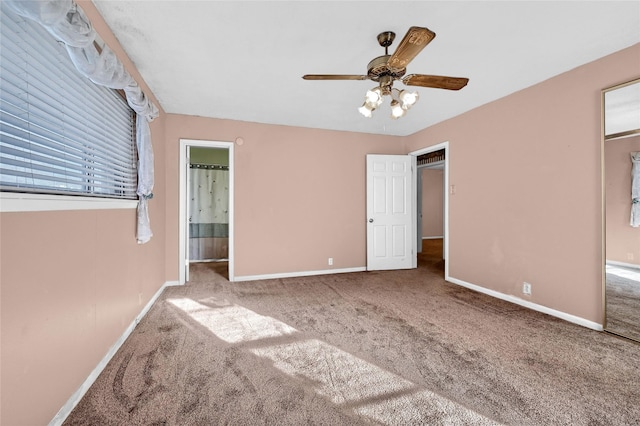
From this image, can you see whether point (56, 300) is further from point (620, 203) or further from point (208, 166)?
point (208, 166)

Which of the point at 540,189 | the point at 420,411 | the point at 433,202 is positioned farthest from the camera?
the point at 433,202

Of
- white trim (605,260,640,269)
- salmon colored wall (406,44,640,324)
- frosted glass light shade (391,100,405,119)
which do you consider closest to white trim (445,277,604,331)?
salmon colored wall (406,44,640,324)

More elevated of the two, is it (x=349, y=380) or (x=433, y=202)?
(x=433, y=202)

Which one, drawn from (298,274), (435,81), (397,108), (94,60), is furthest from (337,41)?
(298,274)

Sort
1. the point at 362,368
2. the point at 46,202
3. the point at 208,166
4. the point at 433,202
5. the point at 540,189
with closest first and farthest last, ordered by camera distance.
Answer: the point at 46,202, the point at 362,368, the point at 540,189, the point at 208,166, the point at 433,202

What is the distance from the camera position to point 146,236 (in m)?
2.61

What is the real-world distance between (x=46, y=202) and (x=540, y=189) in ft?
12.9

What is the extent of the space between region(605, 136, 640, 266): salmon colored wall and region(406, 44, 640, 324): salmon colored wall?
76 millimetres

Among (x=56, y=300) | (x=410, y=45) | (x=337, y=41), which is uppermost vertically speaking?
(x=337, y=41)

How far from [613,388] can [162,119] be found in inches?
194

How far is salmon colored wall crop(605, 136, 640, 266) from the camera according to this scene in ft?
7.63

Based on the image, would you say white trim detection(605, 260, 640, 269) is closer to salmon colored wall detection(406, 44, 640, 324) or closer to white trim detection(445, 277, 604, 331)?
salmon colored wall detection(406, 44, 640, 324)

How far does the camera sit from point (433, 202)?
9.08m

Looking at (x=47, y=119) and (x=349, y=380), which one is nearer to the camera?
(x=47, y=119)
